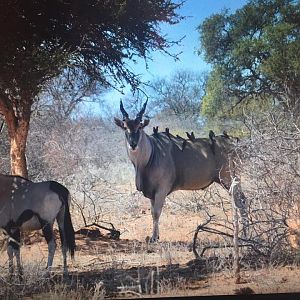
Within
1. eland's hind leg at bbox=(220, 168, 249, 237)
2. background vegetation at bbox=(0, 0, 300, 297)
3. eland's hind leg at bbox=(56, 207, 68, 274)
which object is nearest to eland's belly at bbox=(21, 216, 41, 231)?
eland's hind leg at bbox=(56, 207, 68, 274)

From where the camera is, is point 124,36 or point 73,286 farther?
point 124,36

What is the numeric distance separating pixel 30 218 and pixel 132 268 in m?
0.61

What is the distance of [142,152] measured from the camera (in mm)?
3018

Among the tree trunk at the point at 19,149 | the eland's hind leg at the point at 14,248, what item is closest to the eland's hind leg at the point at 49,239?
the eland's hind leg at the point at 14,248

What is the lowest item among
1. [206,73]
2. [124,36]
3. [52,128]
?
[52,128]

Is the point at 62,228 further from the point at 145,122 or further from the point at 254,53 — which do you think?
the point at 254,53

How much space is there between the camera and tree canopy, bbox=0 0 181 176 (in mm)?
2844

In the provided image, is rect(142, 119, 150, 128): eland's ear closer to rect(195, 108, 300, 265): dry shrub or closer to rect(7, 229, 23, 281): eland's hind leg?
rect(195, 108, 300, 265): dry shrub

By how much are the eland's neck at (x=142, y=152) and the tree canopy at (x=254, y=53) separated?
37cm

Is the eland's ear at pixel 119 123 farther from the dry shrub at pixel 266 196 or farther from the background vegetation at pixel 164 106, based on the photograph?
the dry shrub at pixel 266 196

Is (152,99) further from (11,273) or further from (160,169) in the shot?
(11,273)

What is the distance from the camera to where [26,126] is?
291 centimetres

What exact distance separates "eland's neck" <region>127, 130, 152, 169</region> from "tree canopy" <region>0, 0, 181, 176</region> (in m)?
0.31

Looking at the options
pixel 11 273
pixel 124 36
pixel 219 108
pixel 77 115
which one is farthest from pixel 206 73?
pixel 11 273
